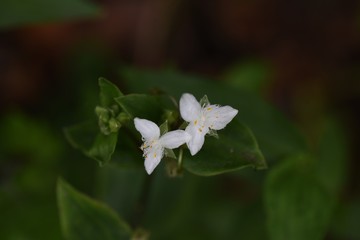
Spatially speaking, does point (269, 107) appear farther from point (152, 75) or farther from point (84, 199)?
point (84, 199)

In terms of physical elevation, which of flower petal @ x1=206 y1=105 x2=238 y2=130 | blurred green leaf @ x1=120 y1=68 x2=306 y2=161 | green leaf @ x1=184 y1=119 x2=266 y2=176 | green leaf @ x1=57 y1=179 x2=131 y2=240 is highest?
flower petal @ x1=206 y1=105 x2=238 y2=130

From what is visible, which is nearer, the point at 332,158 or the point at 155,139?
the point at 155,139

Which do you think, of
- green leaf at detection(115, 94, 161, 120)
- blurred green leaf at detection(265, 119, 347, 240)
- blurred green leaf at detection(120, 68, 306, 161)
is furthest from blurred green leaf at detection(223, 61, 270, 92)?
green leaf at detection(115, 94, 161, 120)

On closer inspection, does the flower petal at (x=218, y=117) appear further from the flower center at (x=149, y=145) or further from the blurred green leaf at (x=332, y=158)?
the blurred green leaf at (x=332, y=158)

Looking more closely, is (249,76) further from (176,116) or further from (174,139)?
(174,139)

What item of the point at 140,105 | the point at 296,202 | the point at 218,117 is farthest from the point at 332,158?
the point at 140,105

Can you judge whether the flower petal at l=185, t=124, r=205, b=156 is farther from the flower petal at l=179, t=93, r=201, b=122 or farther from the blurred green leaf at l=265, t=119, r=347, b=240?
the blurred green leaf at l=265, t=119, r=347, b=240
